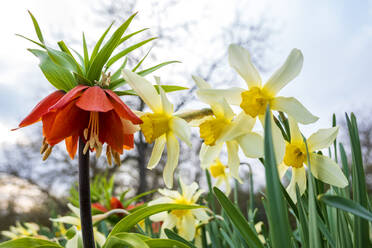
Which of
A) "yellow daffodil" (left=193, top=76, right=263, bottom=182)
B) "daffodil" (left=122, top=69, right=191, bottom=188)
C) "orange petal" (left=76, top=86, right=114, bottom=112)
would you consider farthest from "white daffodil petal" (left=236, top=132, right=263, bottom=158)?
"orange petal" (left=76, top=86, right=114, bottom=112)

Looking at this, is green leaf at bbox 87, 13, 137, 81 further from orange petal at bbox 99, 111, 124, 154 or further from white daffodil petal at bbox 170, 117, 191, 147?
white daffodil petal at bbox 170, 117, 191, 147

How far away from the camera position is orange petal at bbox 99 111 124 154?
609mm

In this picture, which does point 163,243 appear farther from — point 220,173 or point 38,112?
point 220,173

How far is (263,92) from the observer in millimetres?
490

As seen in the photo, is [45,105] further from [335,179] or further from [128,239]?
[335,179]

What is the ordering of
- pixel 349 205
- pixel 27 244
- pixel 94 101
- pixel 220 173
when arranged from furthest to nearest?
pixel 220 173 < pixel 27 244 < pixel 94 101 < pixel 349 205

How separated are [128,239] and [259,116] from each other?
0.34 m

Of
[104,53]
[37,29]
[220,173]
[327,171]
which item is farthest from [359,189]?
[220,173]

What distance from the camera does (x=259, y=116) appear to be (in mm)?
483

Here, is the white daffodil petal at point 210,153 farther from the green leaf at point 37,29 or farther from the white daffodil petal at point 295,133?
the green leaf at point 37,29

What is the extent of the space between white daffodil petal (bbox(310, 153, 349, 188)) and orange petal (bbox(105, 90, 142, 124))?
0.98 feet

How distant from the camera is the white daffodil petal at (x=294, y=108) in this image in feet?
1.44

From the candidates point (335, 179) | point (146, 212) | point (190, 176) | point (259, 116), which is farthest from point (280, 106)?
point (190, 176)

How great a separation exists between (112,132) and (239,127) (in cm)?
27
